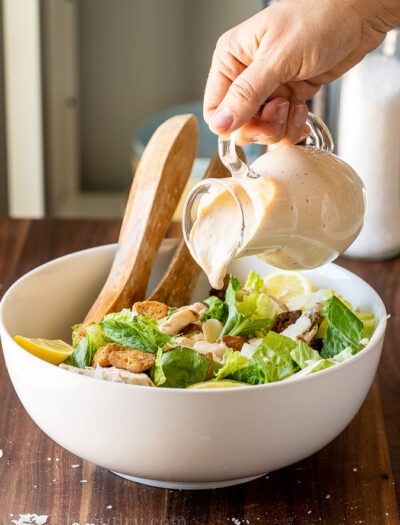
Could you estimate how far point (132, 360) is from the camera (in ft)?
3.24

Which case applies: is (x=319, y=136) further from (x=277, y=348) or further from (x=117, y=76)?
(x=117, y=76)

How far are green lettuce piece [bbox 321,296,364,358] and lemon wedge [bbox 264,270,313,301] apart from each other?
0.59 feet

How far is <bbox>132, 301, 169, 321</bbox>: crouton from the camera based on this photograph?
45.4 inches

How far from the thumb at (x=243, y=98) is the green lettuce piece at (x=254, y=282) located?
1.15ft

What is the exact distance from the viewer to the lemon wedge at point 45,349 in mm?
1023

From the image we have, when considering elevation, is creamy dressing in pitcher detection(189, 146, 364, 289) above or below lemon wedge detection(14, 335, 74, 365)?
above

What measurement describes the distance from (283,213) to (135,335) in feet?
0.93

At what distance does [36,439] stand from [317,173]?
1.73 ft

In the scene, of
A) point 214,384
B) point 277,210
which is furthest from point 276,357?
point 277,210

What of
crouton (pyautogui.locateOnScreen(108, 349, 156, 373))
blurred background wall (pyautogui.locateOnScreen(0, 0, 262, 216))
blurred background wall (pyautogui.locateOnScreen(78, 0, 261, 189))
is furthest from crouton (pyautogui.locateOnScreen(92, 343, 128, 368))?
blurred background wall (pyautogui.locateOnScreen(78, 0, 261, 189))

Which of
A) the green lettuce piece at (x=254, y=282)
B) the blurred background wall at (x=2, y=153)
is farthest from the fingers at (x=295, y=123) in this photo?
the blurred background wall at (x=2, y=153)

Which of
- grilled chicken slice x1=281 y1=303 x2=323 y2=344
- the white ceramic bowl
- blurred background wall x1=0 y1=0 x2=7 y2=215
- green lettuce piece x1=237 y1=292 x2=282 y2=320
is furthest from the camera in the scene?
blurred background wall x1=0 y1=0 x2=7 y2=215

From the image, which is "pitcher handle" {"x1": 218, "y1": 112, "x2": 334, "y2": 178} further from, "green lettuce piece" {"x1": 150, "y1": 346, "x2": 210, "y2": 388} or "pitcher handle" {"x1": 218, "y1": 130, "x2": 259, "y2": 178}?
"green lettuce piece" {"x1": 150, "y1": 346, "x2": 210, "y2": 388}

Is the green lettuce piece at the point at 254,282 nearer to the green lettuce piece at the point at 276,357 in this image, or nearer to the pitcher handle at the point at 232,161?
the green lettuce piece at the point at 276,357
